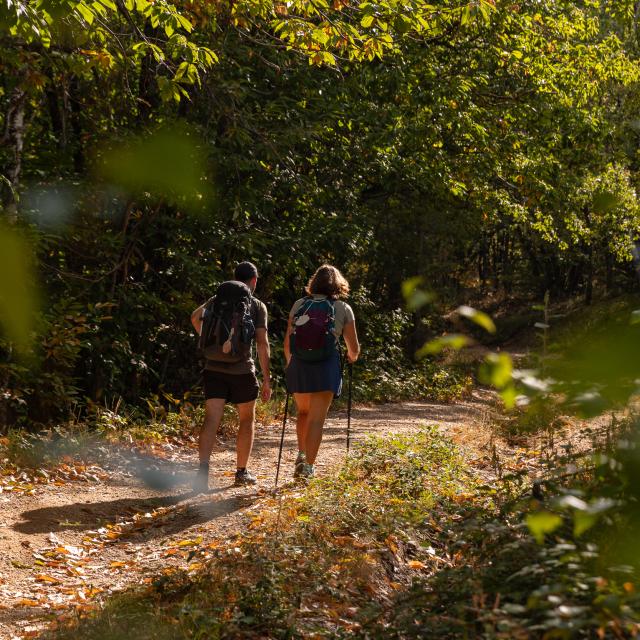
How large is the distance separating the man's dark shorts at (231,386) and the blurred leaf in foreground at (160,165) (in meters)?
5.35

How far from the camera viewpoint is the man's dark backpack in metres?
7.52

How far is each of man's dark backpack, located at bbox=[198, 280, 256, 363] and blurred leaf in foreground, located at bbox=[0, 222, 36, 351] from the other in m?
3.30

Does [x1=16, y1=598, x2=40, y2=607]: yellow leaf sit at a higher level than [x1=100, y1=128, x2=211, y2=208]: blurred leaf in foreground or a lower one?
lower

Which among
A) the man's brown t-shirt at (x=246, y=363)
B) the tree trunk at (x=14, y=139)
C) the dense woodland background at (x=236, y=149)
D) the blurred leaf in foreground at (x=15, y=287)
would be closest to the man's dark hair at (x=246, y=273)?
the man's brown t-shirt at (x=246, y=363)

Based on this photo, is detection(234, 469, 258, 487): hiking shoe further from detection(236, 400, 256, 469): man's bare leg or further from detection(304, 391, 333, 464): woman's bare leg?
detection(304, 391, 333, 464): woman's bare leg

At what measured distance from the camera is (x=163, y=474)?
28.7ft

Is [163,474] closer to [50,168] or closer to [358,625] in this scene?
[358,625]

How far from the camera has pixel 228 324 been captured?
24.7ft

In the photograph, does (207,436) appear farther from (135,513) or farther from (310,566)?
(310,566)

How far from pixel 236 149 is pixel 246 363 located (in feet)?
20.0

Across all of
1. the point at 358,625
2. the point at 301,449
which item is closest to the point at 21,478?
the point at 301,449

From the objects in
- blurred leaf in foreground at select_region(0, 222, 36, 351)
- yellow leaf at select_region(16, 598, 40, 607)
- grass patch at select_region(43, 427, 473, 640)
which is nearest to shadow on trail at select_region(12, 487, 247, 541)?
grass patch at select_region(43, 427, 473, 640)

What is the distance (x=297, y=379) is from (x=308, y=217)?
27.4 feet

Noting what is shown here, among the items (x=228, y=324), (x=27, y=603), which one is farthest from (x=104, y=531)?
(x=228, y=324)
